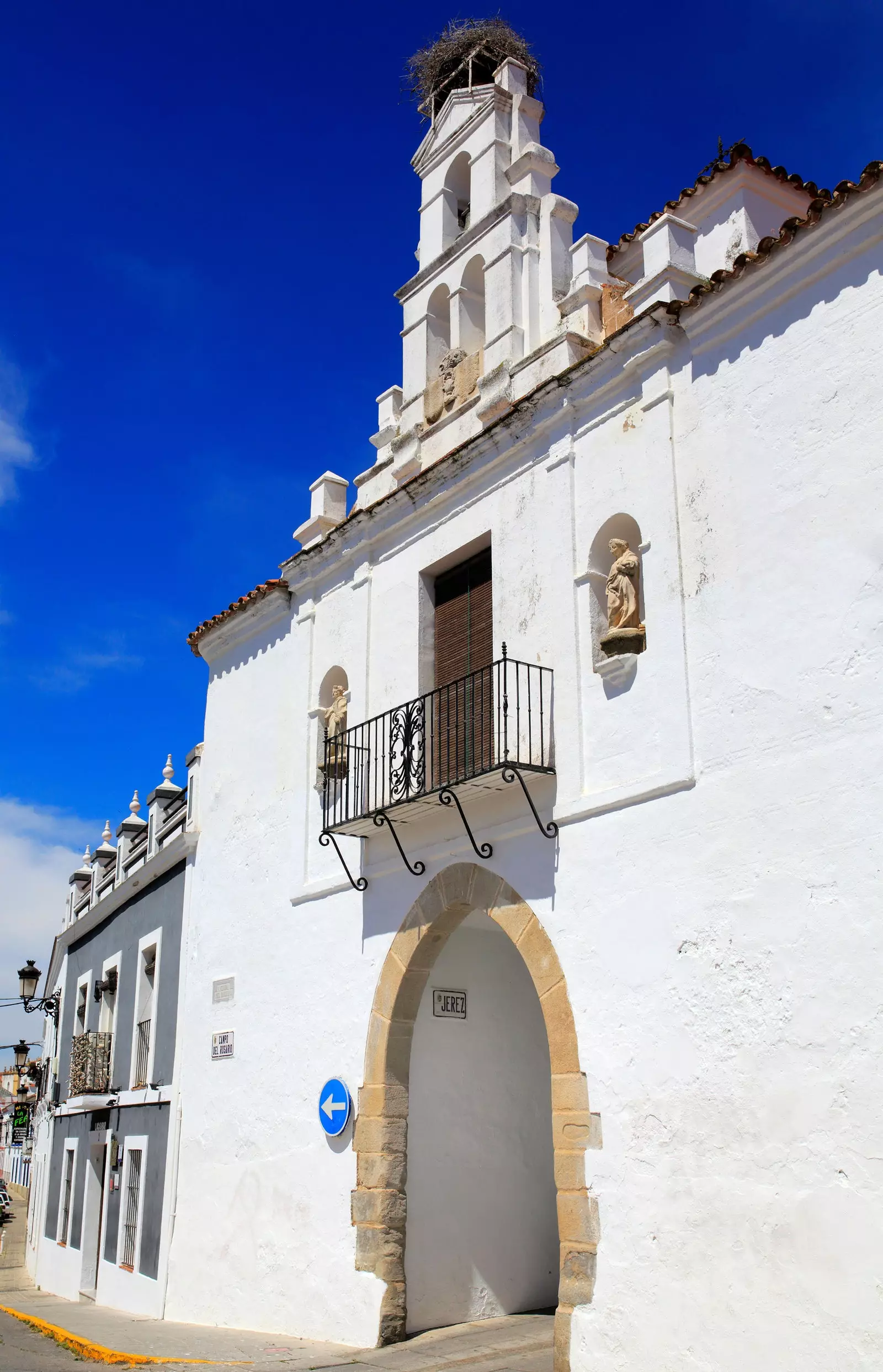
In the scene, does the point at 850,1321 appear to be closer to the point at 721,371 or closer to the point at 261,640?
the point at 721,371

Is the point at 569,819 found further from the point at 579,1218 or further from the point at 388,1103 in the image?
the point at 388,1103

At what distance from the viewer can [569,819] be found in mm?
7488

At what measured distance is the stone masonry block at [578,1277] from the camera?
21.7ft

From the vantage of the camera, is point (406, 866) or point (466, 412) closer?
point (406, 866)

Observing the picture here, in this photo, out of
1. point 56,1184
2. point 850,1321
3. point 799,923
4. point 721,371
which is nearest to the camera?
point 850,1321

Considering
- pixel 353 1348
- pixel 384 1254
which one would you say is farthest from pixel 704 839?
pixel 353 1348

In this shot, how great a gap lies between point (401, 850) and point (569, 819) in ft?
5.72

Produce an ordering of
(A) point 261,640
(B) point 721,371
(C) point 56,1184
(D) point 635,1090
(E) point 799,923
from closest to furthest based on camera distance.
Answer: (E) point 799,923
(D) point 635,1090
(B) point 721,371
(A) point 261,640
(C) point 56,1184

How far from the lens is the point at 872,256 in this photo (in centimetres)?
634

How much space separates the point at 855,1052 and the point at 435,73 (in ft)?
30.5

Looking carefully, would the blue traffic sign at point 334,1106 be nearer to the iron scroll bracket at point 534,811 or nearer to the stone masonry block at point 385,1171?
the stone masonry block at point 385,1171

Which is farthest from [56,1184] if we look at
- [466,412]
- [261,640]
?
[466,412]

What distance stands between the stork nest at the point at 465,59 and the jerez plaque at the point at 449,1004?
753cm

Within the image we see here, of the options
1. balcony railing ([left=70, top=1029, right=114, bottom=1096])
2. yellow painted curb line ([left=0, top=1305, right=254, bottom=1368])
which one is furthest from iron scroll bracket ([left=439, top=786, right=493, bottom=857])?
balcony railing ([left=70, top=1029, right=114, bottom=1096])
